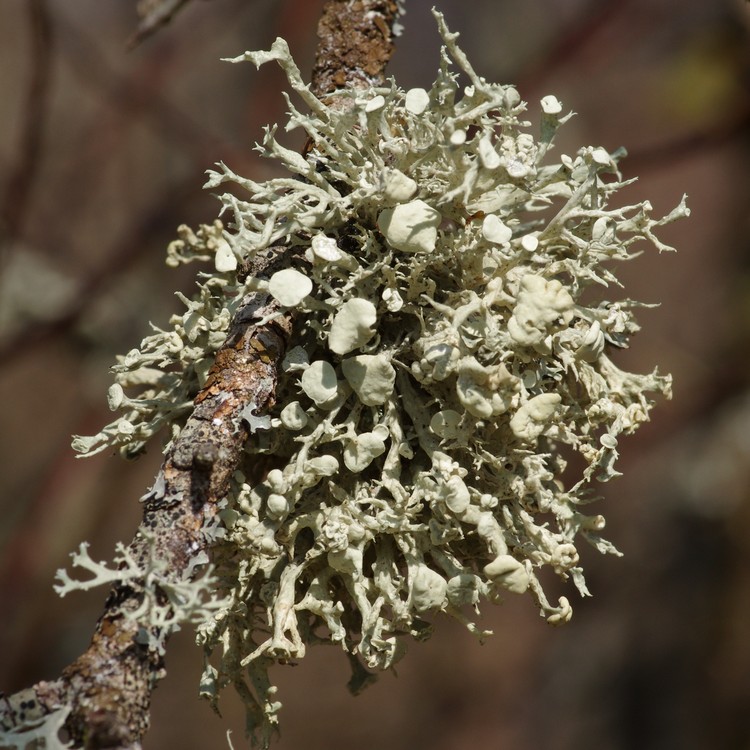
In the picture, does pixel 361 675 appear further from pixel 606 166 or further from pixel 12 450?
pixel 12 450

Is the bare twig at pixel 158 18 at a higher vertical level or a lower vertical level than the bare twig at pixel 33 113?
lower

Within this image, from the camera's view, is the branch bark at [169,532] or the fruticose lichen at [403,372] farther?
the fruticose lichen at [403,372]

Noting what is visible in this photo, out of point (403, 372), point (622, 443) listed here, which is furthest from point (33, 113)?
point (622, 443)

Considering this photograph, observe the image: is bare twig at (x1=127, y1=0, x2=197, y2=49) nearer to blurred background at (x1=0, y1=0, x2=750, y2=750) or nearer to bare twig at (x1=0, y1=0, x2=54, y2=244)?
bare twig at (x1=0, y1=0, x2=54, y2=244)

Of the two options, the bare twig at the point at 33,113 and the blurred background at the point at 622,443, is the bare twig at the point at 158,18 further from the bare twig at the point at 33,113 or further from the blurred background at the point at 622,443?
the blurred background at the point at 622,443

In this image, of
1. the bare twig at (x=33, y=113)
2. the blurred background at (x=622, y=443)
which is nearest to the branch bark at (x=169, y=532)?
the bare twig at (x=33, y=113)

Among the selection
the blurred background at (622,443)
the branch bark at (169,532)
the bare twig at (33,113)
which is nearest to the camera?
the branch bark at (169,532)
